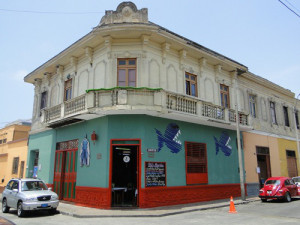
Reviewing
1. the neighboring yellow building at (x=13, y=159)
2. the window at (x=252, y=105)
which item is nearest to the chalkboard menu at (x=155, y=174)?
the window at (x=252, y=105)

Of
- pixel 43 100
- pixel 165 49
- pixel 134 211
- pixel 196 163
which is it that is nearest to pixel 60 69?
pixel 43 100

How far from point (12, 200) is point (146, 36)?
1024 centimetres

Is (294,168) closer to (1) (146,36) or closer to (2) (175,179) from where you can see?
(2) (175,179)

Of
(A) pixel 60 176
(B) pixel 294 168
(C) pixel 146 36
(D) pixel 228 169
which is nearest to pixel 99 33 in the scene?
(C) pixel 146 36

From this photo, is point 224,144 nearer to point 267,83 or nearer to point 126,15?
point 267,83

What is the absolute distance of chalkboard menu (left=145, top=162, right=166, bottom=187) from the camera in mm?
12968

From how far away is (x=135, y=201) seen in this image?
13.4m

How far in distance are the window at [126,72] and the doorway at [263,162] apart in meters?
11.9

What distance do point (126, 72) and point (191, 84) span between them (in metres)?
4.46

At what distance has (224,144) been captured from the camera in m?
17.5

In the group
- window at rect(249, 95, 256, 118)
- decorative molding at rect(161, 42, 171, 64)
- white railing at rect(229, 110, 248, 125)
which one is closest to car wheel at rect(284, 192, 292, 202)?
white railing at rect(229, 110, 248, 125)

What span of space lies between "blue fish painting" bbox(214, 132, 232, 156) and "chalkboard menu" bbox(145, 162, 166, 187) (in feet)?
16.1

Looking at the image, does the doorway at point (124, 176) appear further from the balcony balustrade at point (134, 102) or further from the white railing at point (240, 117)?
the white railing at point (240, 117)

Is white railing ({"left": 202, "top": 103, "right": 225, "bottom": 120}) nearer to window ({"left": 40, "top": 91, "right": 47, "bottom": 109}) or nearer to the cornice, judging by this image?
the cornice
